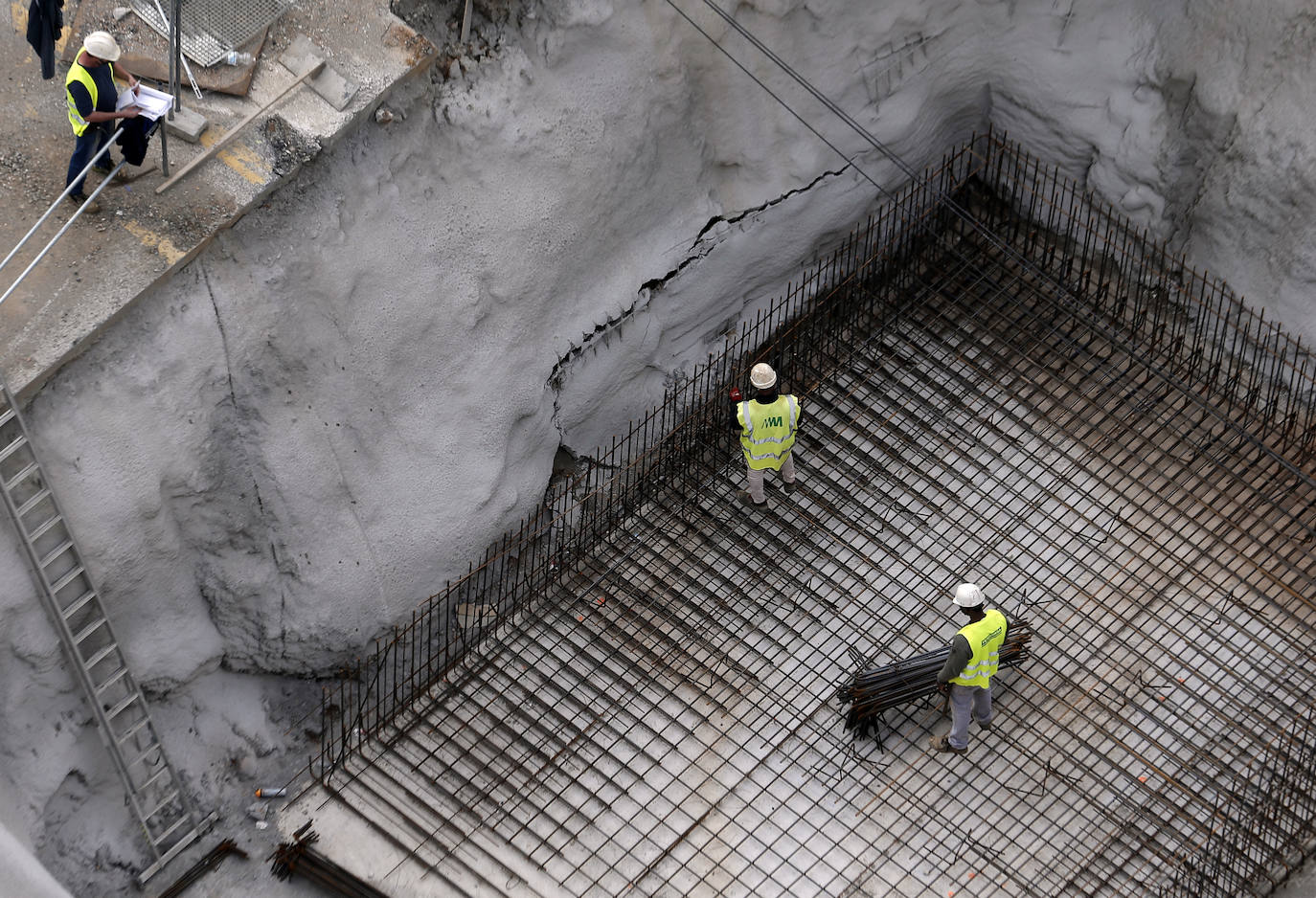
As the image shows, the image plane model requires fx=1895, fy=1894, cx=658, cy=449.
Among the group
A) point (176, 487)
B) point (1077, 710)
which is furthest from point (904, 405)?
point (176, 487)

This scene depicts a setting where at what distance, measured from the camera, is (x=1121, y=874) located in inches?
493

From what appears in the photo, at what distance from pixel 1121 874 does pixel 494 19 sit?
7.31m

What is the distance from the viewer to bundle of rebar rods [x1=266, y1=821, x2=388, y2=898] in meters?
13.0

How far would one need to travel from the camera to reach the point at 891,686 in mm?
13062

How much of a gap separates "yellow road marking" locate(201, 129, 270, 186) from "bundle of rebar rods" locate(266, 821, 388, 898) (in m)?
4.54

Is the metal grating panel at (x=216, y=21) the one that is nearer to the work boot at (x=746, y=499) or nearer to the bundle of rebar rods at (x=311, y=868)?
the work boot at (x=746, y=499)

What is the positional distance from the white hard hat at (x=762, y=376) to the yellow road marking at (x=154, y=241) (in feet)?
13.4

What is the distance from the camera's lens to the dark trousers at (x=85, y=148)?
12.4 meters

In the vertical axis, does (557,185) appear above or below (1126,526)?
above

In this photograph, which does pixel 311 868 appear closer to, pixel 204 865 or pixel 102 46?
pixel 204 865

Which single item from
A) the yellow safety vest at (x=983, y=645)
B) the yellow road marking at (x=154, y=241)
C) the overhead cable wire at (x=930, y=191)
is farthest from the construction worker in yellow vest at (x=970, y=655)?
the yellow road marking at (x=154, y=241)

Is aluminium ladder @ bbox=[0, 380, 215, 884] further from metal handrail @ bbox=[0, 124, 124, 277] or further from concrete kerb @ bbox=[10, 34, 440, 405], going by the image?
metal handrail @ bbox=[0, 124, 124, 277]

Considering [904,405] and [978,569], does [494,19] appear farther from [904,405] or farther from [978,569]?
[978,569]

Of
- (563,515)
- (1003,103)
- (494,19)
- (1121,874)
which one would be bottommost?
(1121,874)
